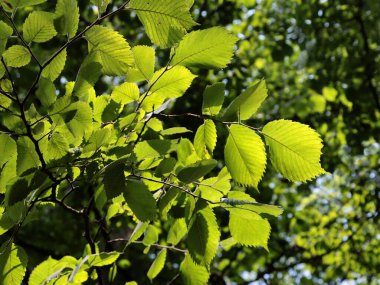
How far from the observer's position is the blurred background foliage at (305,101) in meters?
4.27

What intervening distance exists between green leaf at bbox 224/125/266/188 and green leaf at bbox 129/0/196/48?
24 cm

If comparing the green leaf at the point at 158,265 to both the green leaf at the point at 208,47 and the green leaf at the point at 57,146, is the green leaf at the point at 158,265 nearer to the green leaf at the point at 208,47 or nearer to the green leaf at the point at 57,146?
the green leaf at the point at 57,146

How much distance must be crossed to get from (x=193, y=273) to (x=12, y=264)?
447 millimetres

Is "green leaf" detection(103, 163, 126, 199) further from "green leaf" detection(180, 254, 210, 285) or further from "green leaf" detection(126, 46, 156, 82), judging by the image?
"green leaf" detection(180, 254, 210, 285)

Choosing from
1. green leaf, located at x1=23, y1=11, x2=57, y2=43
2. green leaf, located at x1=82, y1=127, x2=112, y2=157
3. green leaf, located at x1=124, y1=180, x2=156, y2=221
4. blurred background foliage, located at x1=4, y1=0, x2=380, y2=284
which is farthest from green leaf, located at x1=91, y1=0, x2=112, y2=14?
blurred background foliage, located at x1=4, y1=0, x2=380, y2=284

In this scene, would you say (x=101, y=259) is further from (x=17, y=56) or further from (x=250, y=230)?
(x=17, y=56)

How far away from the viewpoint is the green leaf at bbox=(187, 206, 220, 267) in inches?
40.9

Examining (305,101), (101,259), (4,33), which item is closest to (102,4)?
(4,33)

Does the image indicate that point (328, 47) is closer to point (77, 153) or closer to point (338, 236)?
point (338, 236)

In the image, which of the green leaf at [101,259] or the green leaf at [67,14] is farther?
the green leaf at [101,259]

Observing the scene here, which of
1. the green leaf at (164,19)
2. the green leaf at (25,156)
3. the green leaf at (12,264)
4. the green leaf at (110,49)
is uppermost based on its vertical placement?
the green leaf at (164,19)

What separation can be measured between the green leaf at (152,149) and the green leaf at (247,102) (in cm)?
15

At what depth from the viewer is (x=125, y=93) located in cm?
116

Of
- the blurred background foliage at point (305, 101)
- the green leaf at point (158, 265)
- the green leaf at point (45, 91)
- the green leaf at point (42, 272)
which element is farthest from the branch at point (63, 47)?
the blurred background foliage at point (305, 101)
